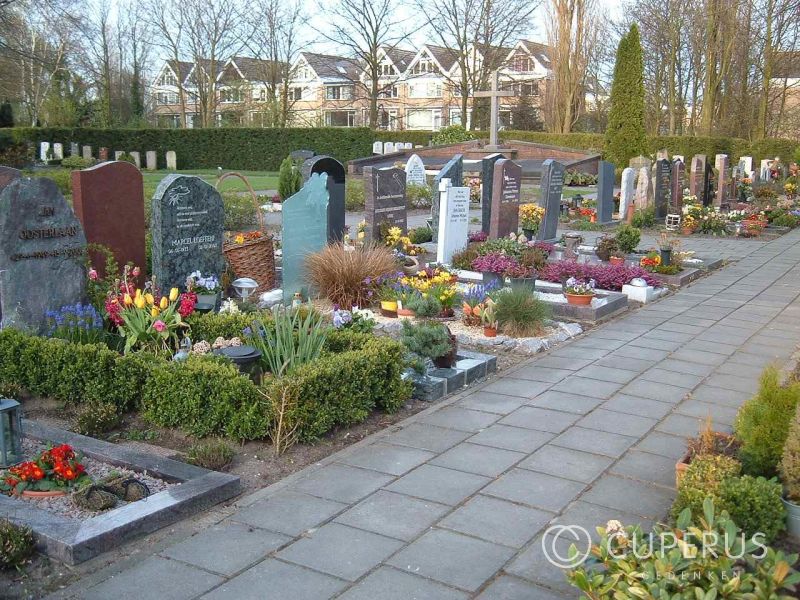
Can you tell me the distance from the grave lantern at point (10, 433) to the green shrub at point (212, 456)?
0.99 meters

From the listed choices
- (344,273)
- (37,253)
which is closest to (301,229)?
(344,273)

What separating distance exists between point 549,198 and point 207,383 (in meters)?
10.4

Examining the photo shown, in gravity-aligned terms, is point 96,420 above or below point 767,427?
below

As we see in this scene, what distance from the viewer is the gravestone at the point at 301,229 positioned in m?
9.34

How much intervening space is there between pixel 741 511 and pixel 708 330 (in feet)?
18.0

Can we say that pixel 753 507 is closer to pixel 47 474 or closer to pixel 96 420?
pixel 47 474

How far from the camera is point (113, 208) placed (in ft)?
25.6

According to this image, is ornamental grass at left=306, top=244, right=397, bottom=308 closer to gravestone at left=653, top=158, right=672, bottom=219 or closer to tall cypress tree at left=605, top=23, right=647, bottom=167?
gravestone at left=653, top=158, right=672, bottom=219

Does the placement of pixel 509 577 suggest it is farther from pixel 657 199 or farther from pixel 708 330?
pixel 657 199

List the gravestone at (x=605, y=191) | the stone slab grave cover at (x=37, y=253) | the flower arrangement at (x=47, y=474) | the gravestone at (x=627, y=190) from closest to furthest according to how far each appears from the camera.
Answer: the flower arrangement at (x=47, y=474) → the stone slab grave cover at (x=37, y=253) → the gravestone at (x=605, y=191) → the gravestone at (x=627, y=190)

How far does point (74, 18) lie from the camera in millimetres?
27984

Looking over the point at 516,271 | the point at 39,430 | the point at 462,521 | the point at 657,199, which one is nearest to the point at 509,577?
the point at 462,521

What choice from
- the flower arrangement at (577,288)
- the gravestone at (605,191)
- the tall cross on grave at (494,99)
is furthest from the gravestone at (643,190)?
the flower arrangement at (577,288)

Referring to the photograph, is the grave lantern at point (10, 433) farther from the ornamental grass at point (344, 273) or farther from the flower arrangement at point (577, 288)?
the flower arrangement at point (577, 288)
